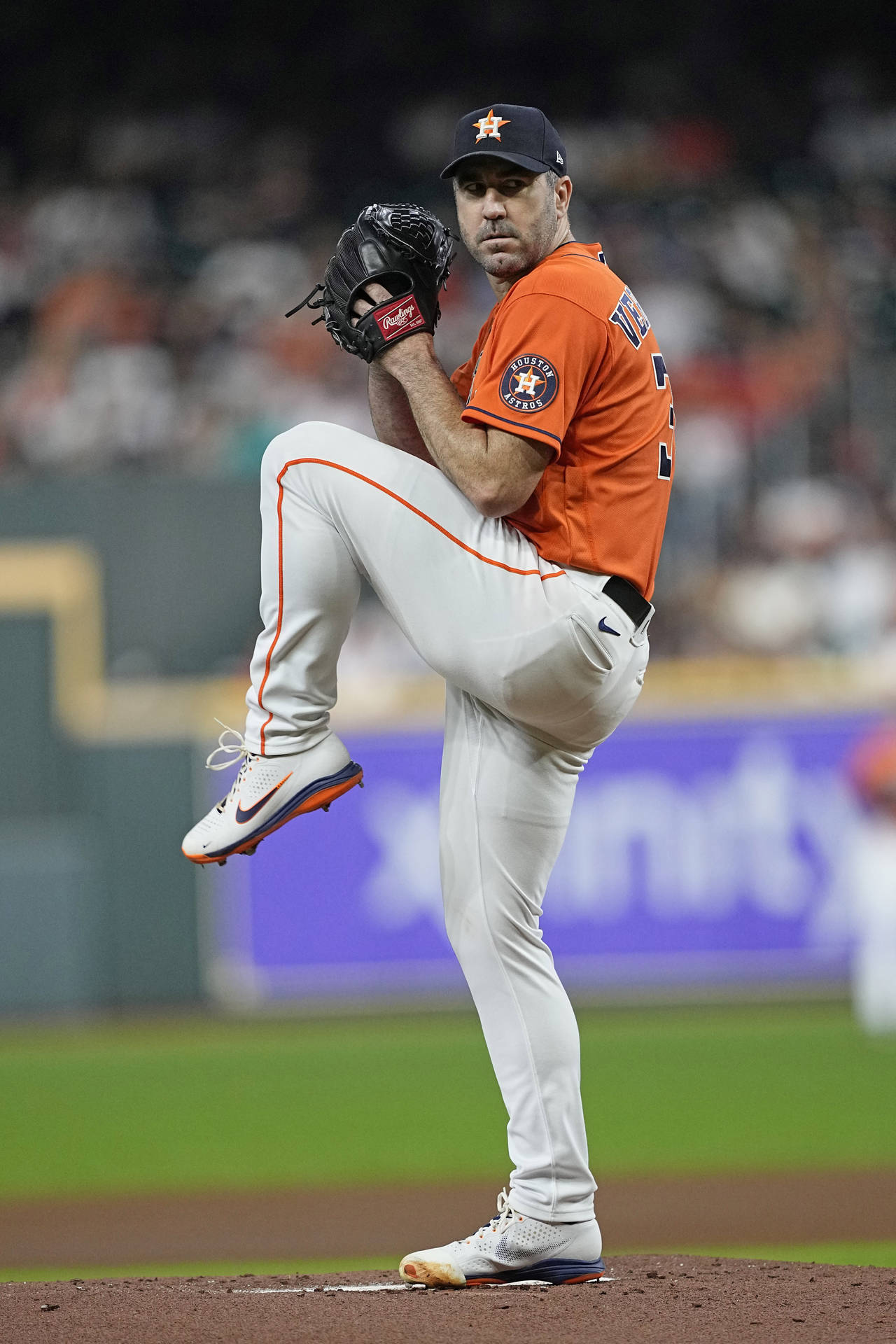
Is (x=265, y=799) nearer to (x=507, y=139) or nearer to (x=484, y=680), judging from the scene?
(x=484, y=680)

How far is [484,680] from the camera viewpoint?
9.92 feet

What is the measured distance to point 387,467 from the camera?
3051 mm

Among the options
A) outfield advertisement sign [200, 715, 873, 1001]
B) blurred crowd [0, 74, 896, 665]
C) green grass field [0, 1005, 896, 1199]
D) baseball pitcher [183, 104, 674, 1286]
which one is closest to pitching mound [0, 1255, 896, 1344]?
baseball pitcher [183, 104, 674, 1286]

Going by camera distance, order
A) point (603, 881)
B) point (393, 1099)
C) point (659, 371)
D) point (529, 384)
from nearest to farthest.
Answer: point (529, 384) → point (659, 371) → point (393, 1099) → point (603, 881)

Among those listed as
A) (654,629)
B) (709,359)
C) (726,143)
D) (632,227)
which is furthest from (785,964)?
(726,143)

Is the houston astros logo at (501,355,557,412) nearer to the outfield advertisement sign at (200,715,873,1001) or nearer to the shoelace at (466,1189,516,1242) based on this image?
the shoelace at (466,1189,516,1242)

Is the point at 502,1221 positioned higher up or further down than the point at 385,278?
further down

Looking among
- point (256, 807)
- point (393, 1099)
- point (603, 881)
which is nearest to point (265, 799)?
point (256, 807)

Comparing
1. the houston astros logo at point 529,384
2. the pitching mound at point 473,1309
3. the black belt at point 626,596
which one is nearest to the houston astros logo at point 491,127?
the houston astros logo at point 529,384

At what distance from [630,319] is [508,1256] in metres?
1.66

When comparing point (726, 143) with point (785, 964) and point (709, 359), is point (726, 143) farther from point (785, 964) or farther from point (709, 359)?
point (785, 964)

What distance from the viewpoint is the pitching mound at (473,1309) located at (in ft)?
9.15

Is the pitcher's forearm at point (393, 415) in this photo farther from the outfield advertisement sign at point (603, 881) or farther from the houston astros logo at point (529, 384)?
the outfield advertisement sign at point (603, 881)

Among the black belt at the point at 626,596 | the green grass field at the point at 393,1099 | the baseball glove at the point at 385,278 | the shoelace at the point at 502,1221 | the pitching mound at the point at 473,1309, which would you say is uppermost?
the baseball glove at the point at 385,278
